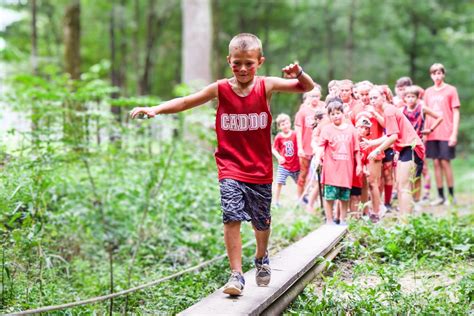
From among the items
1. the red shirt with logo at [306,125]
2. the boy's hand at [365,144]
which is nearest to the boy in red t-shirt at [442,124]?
the red shirt with logo at [306,125]

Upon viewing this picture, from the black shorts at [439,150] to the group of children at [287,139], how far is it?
1036mm

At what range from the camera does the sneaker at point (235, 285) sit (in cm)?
457

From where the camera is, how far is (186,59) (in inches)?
664

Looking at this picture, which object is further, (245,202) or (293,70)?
(245,202)

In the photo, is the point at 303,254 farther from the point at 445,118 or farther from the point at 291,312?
the point at 445,118

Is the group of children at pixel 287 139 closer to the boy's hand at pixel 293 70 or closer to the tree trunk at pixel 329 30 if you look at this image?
the boy's hand at pixel 293 70

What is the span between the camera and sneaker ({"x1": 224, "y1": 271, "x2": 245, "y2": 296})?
4575mm

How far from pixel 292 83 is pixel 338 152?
4.82 ft

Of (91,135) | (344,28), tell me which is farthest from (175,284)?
(344,28)

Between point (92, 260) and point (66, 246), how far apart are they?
2.28ft

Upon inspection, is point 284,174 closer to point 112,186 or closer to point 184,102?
point 184,102

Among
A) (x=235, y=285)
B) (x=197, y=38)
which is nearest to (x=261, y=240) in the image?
(x=235, y=285)

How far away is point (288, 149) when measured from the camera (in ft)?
21.4

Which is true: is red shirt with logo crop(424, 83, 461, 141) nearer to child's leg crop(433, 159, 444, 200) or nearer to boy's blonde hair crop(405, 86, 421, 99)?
boy's blonde hair crop(405, 86, 421, 99)
